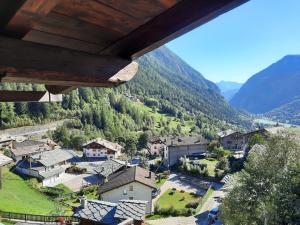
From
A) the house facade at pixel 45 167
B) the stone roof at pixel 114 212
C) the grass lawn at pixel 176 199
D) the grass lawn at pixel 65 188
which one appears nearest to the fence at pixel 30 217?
the stone roof at pixel 114 212

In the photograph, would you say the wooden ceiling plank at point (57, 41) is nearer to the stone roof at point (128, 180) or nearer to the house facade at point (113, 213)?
the house facade at point (113, 213)

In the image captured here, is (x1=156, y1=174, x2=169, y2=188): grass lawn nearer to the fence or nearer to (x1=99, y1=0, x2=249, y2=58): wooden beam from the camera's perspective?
the fence

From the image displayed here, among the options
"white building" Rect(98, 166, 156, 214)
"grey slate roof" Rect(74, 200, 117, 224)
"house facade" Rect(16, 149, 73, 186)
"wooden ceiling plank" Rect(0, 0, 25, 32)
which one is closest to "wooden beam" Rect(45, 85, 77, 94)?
"wooden ceiling plank" Rect(0, 0, 25, 32)

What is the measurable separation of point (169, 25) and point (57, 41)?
0.98 metres

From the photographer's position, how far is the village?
25.7 meters

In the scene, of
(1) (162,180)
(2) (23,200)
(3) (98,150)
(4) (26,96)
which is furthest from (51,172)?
(4) (26,96)

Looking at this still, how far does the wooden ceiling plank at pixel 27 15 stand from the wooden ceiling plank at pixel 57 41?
0.35 m

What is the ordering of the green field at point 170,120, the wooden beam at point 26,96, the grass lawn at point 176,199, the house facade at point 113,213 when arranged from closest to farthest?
the wooden beam at point 26,96
the house facade at point 113,213
the grass lawn at point 176,199
the green field at point 170,120

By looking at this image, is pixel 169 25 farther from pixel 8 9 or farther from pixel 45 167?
pixel 45 167

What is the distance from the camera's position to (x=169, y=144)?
76.9 m

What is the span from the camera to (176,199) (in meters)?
45.9

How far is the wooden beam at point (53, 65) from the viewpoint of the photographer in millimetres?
2430

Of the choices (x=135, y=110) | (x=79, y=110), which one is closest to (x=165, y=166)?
(x=79, y=110)

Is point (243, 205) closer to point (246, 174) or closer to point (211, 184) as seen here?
point (246, 174)
